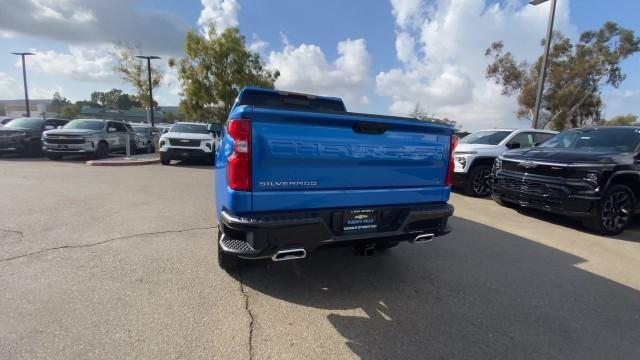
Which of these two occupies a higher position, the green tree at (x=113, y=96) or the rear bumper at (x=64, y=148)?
the green tree at (x=113, y=96)

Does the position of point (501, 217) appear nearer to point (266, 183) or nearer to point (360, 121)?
point (360, 121)

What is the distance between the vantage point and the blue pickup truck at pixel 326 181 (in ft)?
8.44

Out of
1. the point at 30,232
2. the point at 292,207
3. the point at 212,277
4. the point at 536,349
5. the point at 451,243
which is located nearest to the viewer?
the point at 536,349

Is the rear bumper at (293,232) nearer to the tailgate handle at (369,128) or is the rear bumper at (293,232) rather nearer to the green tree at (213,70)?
the tailgate handle at (369,128)

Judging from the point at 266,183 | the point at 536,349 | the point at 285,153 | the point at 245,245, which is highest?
the point at 285,153

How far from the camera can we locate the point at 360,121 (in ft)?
9.42

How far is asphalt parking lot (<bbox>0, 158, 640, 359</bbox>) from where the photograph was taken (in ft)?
8.14

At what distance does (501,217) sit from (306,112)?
18.4 ft

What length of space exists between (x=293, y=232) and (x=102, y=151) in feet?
47.5

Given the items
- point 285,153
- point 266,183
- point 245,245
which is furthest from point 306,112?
point 245,245

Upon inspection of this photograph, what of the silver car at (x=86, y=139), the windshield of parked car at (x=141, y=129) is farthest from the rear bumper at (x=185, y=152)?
the windshield of parked car at (x=141, y=129)

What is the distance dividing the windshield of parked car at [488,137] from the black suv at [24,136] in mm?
16936

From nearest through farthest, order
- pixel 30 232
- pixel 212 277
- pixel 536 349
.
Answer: pixel 536 349
pixel 212 277
pixel 30 232

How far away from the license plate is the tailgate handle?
72cm
